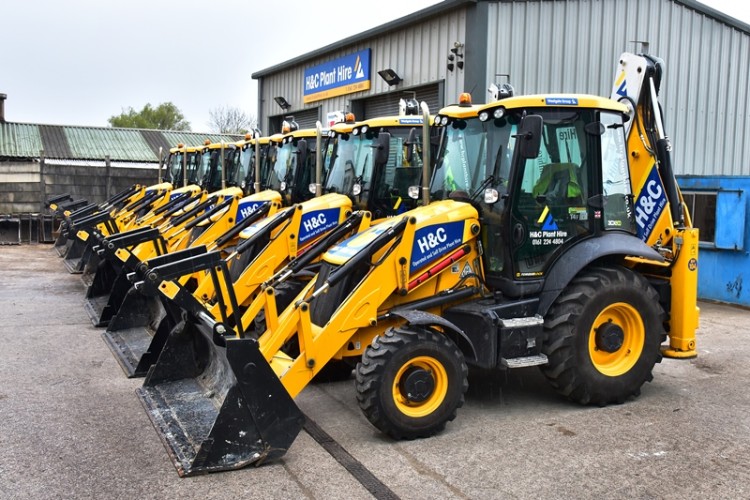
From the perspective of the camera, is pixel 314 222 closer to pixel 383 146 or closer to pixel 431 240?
pixel 383 146

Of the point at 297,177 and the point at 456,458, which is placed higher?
the point at 297,177

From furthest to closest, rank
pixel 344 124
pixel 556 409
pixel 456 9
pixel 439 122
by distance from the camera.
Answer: pixel 456 9 → pixel 344 124 → pixel 439 122 → pixel 556 409

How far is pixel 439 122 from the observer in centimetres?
675

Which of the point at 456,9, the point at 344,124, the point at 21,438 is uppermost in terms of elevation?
the point at 456,9

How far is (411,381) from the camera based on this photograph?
533cm

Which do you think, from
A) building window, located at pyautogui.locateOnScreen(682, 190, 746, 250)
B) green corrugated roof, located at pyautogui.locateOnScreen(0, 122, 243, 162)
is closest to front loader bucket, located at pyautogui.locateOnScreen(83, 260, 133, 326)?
building window, located at pyautogui.locateOnScreen(682, 190, 746, 250)

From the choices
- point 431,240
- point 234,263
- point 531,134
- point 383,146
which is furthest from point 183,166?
point 531,134

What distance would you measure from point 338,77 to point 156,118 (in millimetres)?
53135

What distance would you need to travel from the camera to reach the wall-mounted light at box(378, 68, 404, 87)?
1480 centimetres

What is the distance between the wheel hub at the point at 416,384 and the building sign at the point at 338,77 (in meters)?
11.6

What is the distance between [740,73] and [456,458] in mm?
12525

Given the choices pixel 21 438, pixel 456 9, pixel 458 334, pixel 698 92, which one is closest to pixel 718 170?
pixel 698 92

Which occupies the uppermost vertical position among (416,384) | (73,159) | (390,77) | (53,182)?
(390,77)

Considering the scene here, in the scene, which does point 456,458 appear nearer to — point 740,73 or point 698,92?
point 698,92
